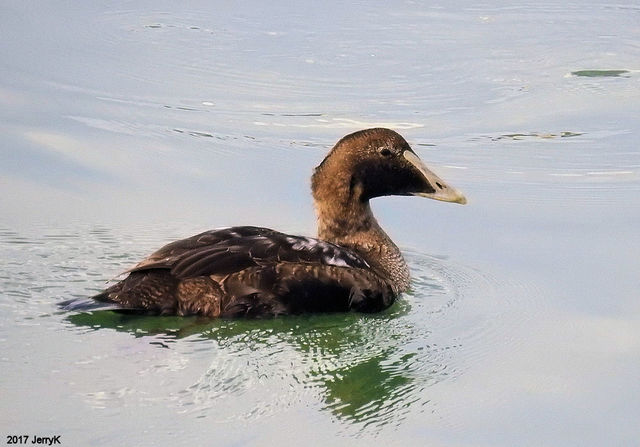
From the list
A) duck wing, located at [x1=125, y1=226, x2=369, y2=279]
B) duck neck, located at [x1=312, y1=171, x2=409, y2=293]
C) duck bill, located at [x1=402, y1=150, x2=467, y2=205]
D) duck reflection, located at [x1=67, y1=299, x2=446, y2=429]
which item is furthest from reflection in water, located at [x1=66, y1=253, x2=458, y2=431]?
duck bill, located at [x1=402, y1=150, x2=467, y2=205]

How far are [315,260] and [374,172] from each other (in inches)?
36.0

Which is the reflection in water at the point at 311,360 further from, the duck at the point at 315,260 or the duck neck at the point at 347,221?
the duck neck at the point at 347,221

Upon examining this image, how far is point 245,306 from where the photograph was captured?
7996 millimetres

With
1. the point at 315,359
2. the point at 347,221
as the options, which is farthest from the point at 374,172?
the point at 315,359

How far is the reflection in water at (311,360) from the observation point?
6.91m

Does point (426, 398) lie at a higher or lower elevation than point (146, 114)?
lower

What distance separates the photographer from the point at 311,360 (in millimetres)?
7531

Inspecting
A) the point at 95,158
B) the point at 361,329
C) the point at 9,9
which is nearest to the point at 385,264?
the point at 361,329

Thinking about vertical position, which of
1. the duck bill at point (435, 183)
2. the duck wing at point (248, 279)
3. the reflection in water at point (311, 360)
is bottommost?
the reflection in water at point (311, 360)

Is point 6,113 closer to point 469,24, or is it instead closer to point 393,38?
point 393,38

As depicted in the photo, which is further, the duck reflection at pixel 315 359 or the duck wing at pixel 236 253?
the duck wing at pixel 236 253

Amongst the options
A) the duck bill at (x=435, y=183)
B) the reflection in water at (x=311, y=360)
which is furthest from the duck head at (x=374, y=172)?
the reflection in water at (x=311, y=360)

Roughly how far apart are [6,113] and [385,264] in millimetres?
4147

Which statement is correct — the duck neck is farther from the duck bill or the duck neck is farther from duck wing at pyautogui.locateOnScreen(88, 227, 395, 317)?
duck wing at pyautogui.locateOnScreen(88, 227, 395, 317)
